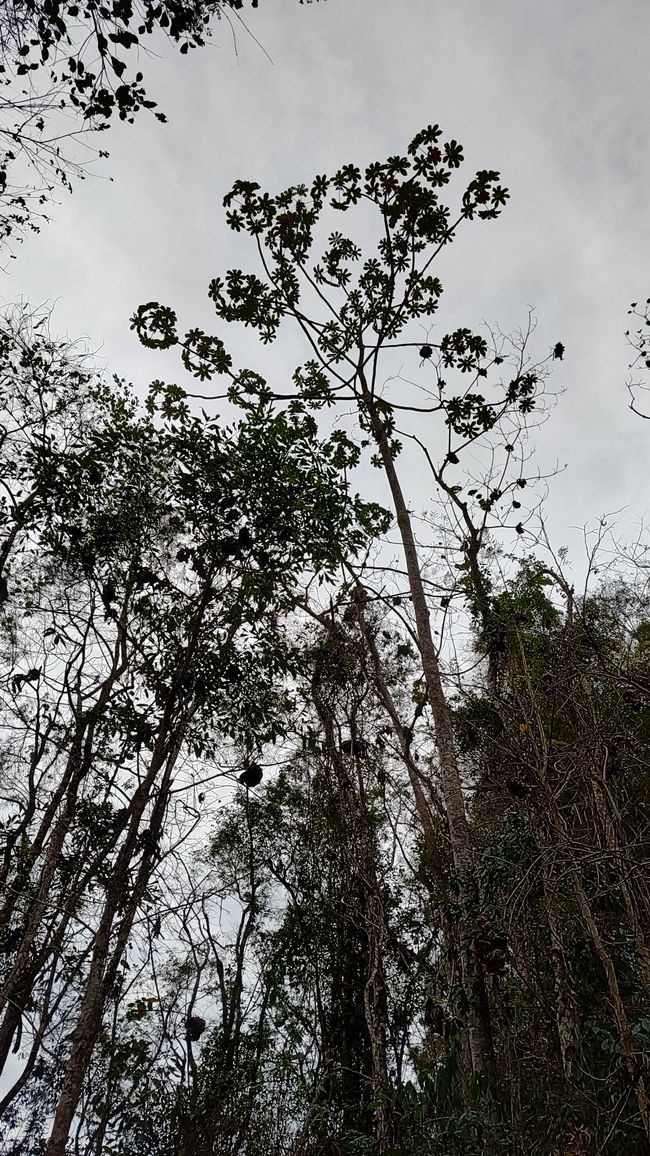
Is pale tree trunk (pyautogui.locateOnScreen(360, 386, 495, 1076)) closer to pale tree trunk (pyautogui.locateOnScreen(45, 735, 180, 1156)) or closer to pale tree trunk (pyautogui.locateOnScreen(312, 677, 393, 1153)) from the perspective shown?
pale tree trunk (pyautogui.locateOnScreen(312, 677, 393, 1153))

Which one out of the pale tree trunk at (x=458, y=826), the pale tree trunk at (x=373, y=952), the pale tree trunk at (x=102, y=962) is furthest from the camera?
the pale tree trunk at (x=373, y=952)

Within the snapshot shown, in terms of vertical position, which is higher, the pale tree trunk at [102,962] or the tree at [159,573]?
the tree at [159,573]

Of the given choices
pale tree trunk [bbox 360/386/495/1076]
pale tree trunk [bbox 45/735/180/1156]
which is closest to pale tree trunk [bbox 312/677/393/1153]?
pale tree trunk [bbox 360/386/495/1076]

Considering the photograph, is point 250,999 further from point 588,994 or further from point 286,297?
point 286,297

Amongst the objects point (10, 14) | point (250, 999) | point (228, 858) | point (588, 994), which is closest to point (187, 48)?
point (10, 14)

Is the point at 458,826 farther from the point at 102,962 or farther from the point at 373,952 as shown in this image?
the point at 102,962

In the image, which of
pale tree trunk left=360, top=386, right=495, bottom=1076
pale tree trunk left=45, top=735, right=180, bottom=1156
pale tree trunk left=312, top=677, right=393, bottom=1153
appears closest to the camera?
pale tree trunk left=45, top=735, right=180, bottom=1156

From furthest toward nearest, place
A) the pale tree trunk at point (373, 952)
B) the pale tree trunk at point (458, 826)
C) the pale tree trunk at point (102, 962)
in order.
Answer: the pale tree trunk at point (373, 952)
the pale tree trunk at point (458, 826)
the pale tree trunk at point (102, 962)

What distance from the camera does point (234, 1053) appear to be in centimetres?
871

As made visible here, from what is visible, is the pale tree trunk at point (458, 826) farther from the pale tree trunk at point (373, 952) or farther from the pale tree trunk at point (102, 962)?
the pale tree trunk at point (102, 962)

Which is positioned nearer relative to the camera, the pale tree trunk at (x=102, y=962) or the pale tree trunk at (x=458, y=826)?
the pale tree trunk at (x=102, y=962)

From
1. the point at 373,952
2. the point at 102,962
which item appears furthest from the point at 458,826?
the point at 102,962

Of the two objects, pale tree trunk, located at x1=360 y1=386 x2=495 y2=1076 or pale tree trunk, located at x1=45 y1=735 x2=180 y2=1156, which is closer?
pale tree trunk, located at x1=45 y1=735 x2=180 y2=1156

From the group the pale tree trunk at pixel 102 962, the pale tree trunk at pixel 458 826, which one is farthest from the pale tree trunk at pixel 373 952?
the pale tree trunk at pixel 102 962
